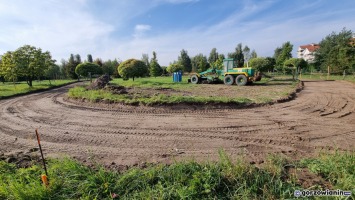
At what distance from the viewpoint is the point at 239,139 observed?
4684mm

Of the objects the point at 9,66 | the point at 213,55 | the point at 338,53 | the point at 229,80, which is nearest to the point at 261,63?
the point at 338,53

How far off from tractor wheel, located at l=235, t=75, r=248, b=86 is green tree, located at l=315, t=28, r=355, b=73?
17866 millimetres

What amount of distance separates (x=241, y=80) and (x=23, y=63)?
22.4 metres

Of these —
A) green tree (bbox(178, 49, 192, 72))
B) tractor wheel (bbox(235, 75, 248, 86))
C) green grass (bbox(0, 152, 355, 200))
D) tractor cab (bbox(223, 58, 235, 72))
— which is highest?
green tree (bbox(178, 49, 192, 72))

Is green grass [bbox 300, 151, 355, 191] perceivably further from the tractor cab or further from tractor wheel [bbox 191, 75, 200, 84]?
tractor wheel [bbox 191, 75, 200, 84]

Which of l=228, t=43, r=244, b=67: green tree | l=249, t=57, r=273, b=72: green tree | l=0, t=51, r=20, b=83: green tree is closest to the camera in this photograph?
l=0, t=51, r=20, b=83: green tree

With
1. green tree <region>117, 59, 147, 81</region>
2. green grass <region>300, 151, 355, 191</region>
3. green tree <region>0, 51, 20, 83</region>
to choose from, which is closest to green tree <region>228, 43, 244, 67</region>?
green tree <region>117, 59, 147, 81</region>

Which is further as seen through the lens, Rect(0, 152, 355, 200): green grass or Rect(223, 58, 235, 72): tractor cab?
Rect(223, 58, 235, 72): tractor cab

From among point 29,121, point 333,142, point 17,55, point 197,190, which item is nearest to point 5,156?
point 29,121

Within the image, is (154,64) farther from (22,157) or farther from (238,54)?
(22,157)

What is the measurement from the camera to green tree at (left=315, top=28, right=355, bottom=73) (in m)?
24.3

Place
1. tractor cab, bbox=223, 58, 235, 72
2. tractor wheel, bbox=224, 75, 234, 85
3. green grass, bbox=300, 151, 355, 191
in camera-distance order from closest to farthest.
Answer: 1. green grass, bbox=300, 151, 355, 191
2. tractor wheel, bbox=224, 75, 234, 85
3. tractor cab, bbox=223, 58, 235, 72

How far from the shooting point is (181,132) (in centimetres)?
525

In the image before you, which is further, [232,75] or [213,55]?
[213,55]
